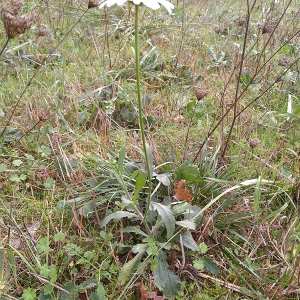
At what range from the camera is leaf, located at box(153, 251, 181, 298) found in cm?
100

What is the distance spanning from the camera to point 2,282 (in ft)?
3.20

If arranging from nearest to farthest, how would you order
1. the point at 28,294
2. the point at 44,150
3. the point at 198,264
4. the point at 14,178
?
1. the point at 28,294
2. the point at 198,264
3. the point at 14,178
4. the point at 44,150

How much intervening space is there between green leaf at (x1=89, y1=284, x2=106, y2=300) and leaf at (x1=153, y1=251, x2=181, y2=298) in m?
0.18

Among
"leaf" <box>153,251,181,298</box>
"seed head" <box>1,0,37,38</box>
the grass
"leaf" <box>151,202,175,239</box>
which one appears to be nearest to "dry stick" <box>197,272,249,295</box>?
the grass

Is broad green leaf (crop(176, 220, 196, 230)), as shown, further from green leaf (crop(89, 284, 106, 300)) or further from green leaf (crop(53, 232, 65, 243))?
green leaf (crop(53, 232, 65, 243))

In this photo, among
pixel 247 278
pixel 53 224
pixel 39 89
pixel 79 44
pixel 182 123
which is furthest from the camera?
pixel 79 44

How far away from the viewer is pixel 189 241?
3.59 ft

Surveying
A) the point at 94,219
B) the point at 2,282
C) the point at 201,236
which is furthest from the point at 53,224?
the point at 201,236

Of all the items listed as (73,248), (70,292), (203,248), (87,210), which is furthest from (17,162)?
(203,248)

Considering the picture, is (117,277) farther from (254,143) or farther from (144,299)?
(254,143)

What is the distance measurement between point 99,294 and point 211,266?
43cm

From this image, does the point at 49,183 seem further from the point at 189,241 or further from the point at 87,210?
the point at 189,241

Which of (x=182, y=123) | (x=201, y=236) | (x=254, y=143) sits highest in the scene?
(x=254, y=143)

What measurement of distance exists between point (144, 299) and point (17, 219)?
665 mm
